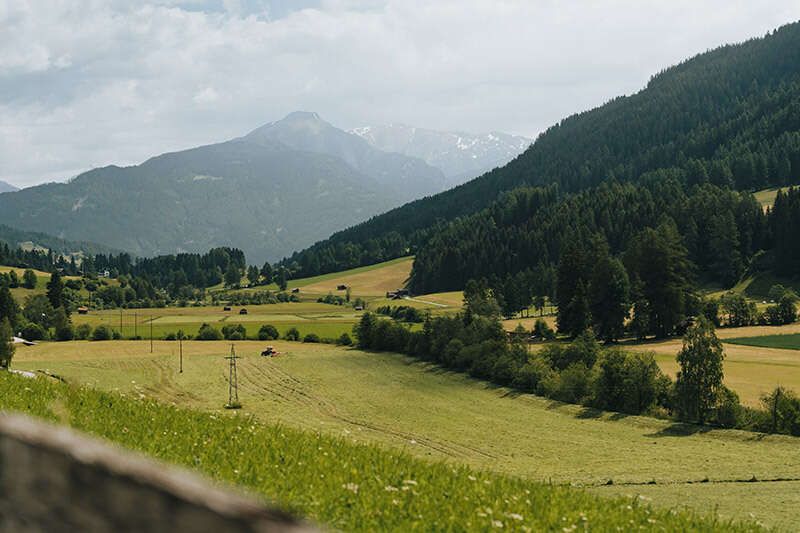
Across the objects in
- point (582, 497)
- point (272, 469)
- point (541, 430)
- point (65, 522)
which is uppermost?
point (65, 522)

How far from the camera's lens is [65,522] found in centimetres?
249

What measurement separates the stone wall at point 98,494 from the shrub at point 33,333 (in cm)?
14689

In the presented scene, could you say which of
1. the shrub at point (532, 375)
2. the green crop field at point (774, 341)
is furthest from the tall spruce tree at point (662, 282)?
the shrub at point (532, 375)

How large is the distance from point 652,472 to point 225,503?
41.7m

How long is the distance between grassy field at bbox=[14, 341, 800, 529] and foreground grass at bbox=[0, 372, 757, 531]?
12.5ft

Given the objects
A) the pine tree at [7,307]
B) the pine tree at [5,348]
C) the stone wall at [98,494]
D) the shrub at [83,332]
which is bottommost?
the shrub at [83,332]

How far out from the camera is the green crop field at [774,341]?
306ft

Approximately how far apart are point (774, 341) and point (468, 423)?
57.4 metres

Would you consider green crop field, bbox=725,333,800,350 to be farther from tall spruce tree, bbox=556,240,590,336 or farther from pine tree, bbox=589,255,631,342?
tall spruce tree, bbox=556,240,590,336

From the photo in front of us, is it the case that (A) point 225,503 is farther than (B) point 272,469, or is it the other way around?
(B) point 272,469

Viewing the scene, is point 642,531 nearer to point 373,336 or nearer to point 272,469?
point 272,469

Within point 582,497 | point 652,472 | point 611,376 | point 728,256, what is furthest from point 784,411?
point 728,256

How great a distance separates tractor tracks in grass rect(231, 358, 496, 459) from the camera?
1988 inches

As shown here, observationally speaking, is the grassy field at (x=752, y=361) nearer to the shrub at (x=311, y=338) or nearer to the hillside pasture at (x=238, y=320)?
the shrub at (x=311, y=338)
